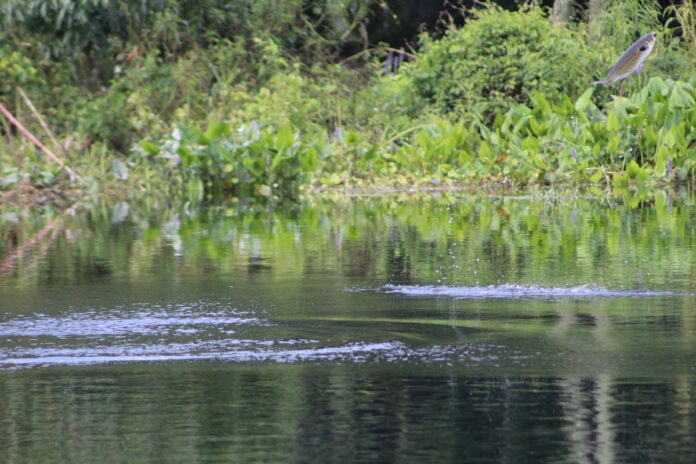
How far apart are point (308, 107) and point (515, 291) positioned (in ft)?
44.8

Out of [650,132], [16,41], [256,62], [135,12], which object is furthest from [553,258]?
[256,62]

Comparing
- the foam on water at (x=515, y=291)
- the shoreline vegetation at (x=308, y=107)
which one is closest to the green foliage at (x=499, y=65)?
the shoreline vegetation at (x=308, y=107)

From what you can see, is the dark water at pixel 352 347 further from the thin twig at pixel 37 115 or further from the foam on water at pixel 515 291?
the thin twig at pixel 37 115

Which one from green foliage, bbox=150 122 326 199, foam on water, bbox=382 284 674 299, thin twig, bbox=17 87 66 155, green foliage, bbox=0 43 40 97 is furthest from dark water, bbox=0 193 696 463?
green foliage, bbox=0 43 40 97

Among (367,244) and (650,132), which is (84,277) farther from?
(650,132)

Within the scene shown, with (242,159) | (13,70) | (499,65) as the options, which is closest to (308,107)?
(499,65)

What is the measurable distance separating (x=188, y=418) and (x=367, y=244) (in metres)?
6.28

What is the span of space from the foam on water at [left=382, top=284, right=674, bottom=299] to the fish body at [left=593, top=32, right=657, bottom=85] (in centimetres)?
1055

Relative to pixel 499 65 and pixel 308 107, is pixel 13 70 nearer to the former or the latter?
pixel 308 107

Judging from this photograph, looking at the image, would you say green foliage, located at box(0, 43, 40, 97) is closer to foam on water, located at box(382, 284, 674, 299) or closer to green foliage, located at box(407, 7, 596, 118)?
green foliage, located at box(407, 7, 596, 118)

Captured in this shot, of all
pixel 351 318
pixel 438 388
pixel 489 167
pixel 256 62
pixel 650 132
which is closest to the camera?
pixel 438 388

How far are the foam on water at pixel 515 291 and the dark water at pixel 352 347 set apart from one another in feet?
0.07

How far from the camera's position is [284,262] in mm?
8977

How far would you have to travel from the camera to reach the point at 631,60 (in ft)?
58.3
